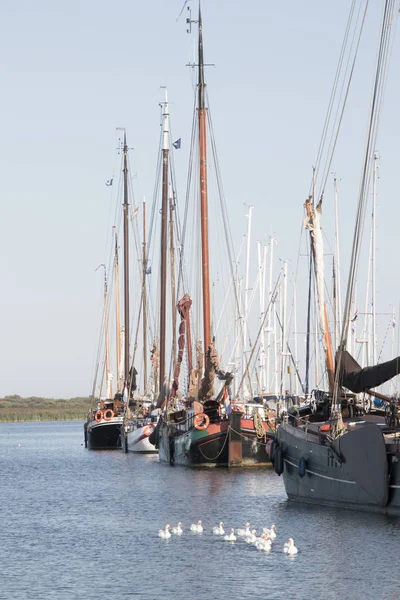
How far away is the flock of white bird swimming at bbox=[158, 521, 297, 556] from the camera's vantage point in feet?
92.4

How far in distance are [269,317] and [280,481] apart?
116 feet

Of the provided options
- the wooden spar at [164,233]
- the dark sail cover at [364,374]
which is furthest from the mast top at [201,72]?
the dark sail cover at [364,374]

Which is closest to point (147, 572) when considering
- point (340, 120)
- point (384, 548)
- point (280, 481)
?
point (384, 548)

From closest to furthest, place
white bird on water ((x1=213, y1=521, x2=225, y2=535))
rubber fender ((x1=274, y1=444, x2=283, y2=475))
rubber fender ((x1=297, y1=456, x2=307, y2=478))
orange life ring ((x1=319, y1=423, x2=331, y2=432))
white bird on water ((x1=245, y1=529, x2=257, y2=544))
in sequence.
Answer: white bird on water ((x1=245, y1=529, x2=257, y2=544))
white bird on water ((x1=213, y1=521, x2=225, y2=535))
orange life ring ((x1=319, y1=423, x2=331, y2=432))
rubber fender ((x1=297, y1=456, x2=307, y2=478))
rubber fender ((x1=274, y1=444, x2=283, y2=475))

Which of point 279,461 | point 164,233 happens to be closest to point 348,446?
point 279,461

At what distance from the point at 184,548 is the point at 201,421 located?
76.1ft

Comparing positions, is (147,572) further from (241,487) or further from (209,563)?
(241,487)

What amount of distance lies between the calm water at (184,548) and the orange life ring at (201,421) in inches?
188

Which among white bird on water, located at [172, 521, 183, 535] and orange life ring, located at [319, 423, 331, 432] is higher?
orange life ring, located at [319, 423, 331, 432]

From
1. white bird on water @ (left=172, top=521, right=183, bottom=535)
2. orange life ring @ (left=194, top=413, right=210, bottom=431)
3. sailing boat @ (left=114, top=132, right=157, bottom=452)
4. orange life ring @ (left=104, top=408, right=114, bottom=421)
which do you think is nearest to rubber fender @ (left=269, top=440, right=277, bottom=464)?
white bird on water @ (left=172, top=521, right=183, bottom=535)

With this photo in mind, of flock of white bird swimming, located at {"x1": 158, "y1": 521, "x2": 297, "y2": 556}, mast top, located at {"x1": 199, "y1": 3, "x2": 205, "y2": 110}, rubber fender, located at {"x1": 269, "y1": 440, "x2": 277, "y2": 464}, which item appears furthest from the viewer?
mast top, located at {"x1": 199, "y1": 3, "x2": 205, "y2": 110}

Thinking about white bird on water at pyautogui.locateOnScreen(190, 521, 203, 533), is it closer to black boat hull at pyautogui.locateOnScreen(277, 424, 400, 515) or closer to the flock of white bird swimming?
the flock of white bird swimming

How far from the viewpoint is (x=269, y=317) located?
82438 millimetres

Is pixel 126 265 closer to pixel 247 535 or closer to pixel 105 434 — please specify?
pixel 105 434
